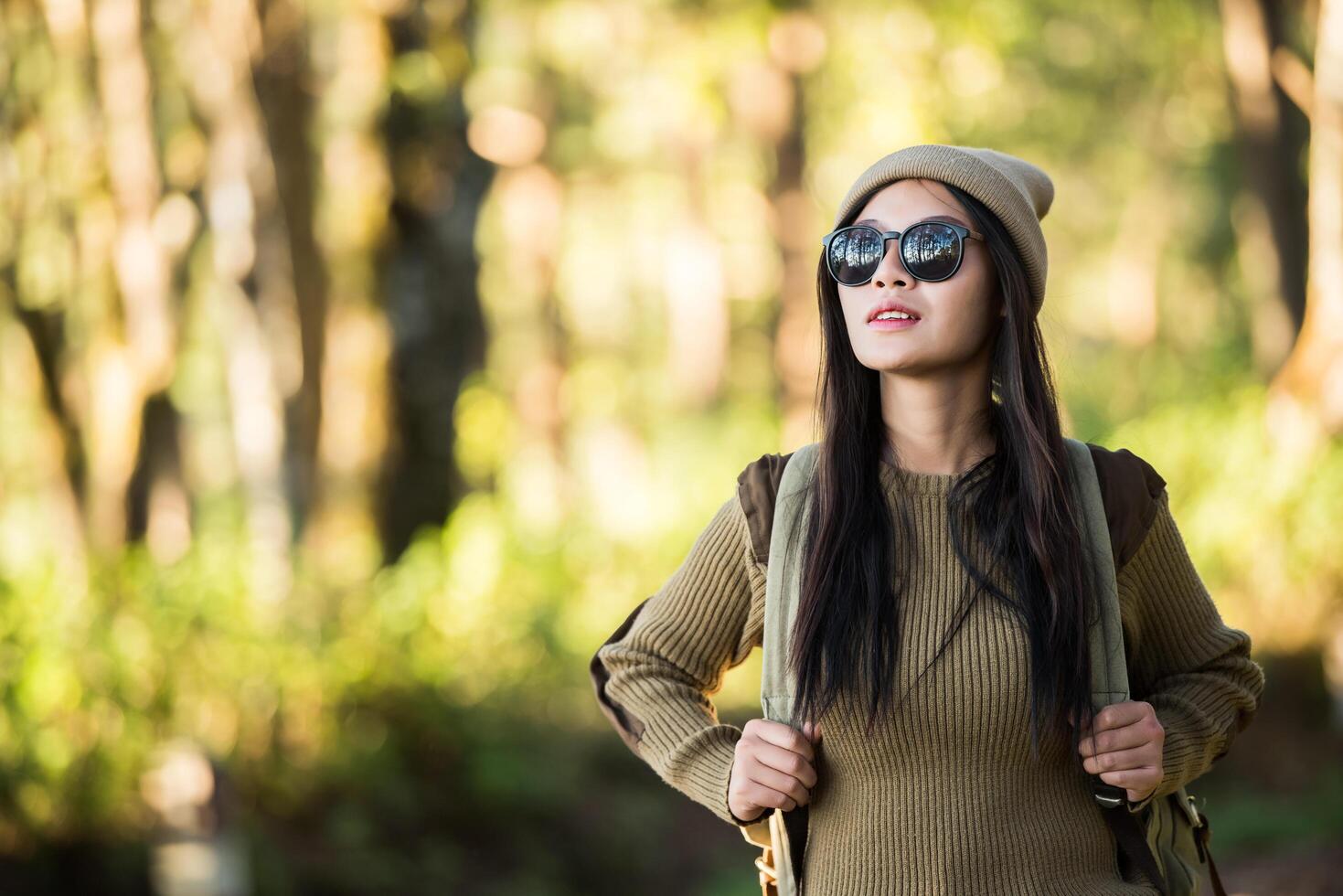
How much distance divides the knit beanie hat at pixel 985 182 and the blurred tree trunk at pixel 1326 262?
8.21m

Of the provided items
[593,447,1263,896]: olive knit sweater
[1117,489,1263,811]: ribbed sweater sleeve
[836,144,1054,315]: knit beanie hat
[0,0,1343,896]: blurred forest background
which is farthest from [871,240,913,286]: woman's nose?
[0,0,1343,896]: blurred forest background

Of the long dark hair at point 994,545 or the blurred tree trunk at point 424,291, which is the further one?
the blurred tree trunk at point 424,291

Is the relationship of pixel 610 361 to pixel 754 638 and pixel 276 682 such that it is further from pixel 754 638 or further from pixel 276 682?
pixel 754 638

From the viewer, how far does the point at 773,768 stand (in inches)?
104

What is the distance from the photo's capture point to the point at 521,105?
62.6ft

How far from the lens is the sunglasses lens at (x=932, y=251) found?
2688 mm

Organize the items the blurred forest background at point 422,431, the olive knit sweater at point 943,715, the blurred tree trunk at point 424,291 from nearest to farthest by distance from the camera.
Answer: the olive knit sweater at point 943,715 < the blurred forest background at point 422,431 < the blurred tree trunk at point 424,291

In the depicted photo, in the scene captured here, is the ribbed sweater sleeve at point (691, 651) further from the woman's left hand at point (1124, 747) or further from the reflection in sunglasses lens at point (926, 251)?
the woman's left hand at point (1124, 747)

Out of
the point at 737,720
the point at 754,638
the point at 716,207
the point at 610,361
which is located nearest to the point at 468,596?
the point at 737,720

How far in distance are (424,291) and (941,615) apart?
751cm

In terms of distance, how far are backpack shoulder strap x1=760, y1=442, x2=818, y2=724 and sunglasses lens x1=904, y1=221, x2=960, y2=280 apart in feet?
1.39

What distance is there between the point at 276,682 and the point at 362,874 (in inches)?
43.2

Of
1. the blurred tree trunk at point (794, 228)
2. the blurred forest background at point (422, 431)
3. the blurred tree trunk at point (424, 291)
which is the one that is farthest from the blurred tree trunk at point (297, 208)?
the blurred tree trunk at point (794, 228)

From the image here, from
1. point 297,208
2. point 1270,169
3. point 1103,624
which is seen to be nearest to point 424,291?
point 297,208
